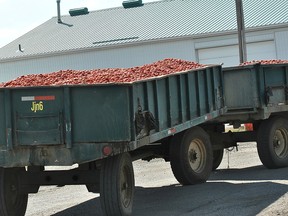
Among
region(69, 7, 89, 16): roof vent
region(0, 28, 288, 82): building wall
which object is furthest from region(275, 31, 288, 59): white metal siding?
region(69, 7, 89, 16): roof vent

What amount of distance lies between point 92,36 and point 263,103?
3012cm

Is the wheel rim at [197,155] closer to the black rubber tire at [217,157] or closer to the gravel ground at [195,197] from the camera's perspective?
the gravel ground at [195,197]

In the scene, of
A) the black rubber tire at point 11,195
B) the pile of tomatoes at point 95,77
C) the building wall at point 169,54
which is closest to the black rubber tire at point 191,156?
the pile of tomatoes at point 95,77

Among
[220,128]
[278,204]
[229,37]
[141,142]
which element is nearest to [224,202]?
[278,204]

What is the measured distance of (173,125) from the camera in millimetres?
10953

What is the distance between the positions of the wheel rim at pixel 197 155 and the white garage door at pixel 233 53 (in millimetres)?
24521

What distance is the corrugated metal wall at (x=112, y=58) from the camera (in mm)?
40062

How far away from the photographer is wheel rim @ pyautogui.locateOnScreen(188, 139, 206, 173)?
12.8 m

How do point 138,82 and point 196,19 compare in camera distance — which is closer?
point 138,82

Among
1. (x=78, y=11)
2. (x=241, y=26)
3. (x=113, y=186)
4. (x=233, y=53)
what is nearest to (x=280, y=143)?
(x=113, y=186)

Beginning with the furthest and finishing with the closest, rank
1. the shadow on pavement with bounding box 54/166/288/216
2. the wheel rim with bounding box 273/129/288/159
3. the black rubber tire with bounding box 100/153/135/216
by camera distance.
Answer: the wheel rim with bounding box 273/129/288/159, the shadow on pavement with bounding box 54/166/288/216, the black rubber tire with bounding box 100/153/135/216

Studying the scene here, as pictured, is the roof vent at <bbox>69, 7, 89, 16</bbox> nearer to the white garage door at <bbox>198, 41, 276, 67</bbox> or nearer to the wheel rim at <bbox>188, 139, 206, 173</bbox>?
the white garage door at <bbox>198, 41, 276, 67</bbox>

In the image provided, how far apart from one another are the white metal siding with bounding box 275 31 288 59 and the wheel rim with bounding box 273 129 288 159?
73.3ft

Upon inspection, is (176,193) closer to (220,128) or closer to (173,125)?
(173,125)
